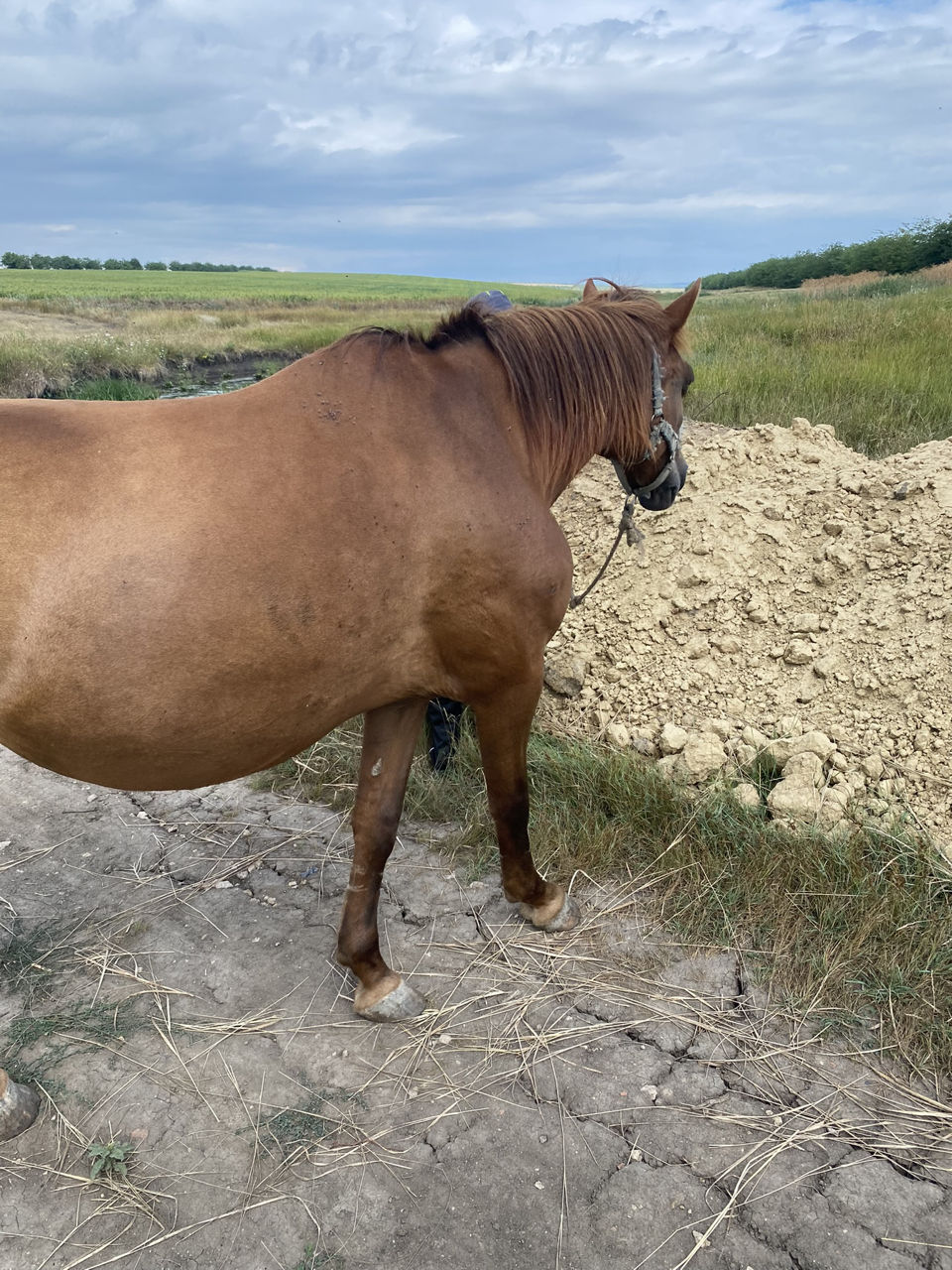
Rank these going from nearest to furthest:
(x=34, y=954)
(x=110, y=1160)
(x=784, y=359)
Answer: (x=110, y=1160) → (x=34, y=954) → (x=784, y=359)

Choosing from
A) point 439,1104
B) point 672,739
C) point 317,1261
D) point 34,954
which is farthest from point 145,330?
point 317,1261

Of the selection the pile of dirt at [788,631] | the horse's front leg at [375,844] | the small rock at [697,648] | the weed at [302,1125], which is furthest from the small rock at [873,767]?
the weed at [302,1125]

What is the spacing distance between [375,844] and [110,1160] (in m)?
1.20

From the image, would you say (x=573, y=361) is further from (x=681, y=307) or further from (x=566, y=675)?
(x=566, y=675)

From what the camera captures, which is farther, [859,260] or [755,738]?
[859,260]

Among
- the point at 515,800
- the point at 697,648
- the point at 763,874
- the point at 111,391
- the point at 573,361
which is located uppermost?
the point at 573,361

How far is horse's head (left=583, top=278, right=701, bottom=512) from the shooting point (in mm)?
2957

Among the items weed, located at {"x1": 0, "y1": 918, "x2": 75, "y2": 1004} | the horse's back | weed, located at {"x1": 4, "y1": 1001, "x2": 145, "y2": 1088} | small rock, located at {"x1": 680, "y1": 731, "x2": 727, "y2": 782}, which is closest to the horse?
the horse's back

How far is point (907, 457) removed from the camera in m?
4.68

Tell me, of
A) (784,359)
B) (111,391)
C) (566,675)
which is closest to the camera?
(566,675)

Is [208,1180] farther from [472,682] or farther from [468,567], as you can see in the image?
[468,567]

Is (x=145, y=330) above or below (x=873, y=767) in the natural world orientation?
above

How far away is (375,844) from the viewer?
9.87ft

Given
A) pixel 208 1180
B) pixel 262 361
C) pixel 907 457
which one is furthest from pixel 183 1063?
pixel 262 361
